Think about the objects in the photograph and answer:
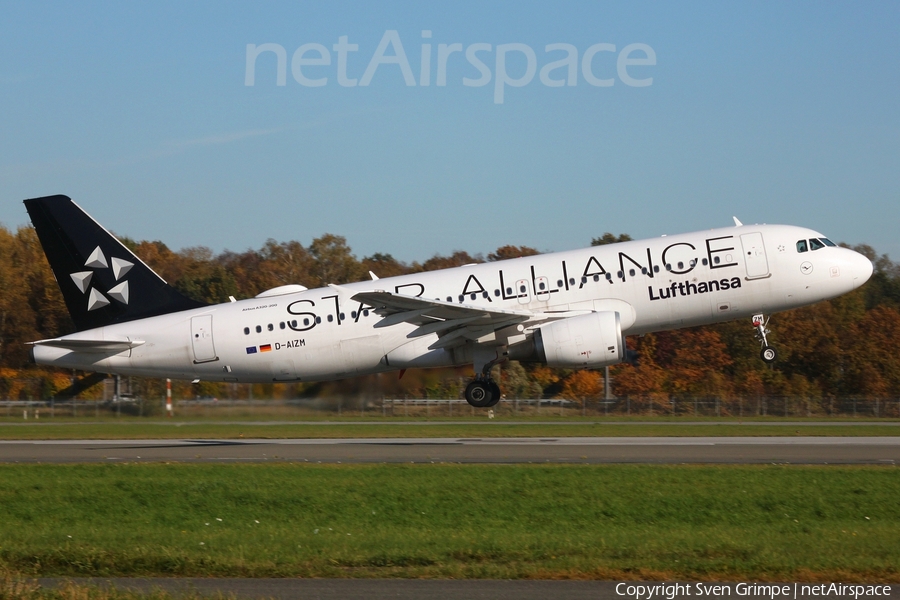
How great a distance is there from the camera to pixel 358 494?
20.1 m

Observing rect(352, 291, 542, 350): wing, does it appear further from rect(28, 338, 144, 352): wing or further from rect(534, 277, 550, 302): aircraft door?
rect(28, 338, 144, 352): wing

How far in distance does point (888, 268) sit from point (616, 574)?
374 feet

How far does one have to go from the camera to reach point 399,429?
38938 millimetres

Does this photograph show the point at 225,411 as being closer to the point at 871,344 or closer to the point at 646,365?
the point at 646,365

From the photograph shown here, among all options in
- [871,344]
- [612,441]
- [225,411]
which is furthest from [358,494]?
[871,344]

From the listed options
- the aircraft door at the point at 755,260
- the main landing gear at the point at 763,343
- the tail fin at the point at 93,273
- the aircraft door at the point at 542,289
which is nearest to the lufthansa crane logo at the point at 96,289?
the tail fin at the point at 93,273

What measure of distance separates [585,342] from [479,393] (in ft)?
13.3

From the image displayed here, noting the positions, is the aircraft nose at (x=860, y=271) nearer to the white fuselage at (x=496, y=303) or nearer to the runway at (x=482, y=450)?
the white fuselage at (x=496, y=303)

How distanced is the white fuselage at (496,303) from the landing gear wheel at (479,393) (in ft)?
3.05

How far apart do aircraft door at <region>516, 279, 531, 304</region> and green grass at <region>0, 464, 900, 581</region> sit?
330 inches

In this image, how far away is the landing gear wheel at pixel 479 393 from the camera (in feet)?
105

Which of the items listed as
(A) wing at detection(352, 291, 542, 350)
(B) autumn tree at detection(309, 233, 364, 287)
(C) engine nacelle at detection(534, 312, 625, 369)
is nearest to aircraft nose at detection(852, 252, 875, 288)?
(C) engine nacelle at detection(534, 312, 625, 369)

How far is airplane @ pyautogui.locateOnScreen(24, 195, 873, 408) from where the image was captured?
101 feet

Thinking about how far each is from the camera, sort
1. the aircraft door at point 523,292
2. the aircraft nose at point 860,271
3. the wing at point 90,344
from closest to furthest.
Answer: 1. the aircraft nose at point 860,271
2. the aircraft door at point 523,292
3. the wing at point 90,344
